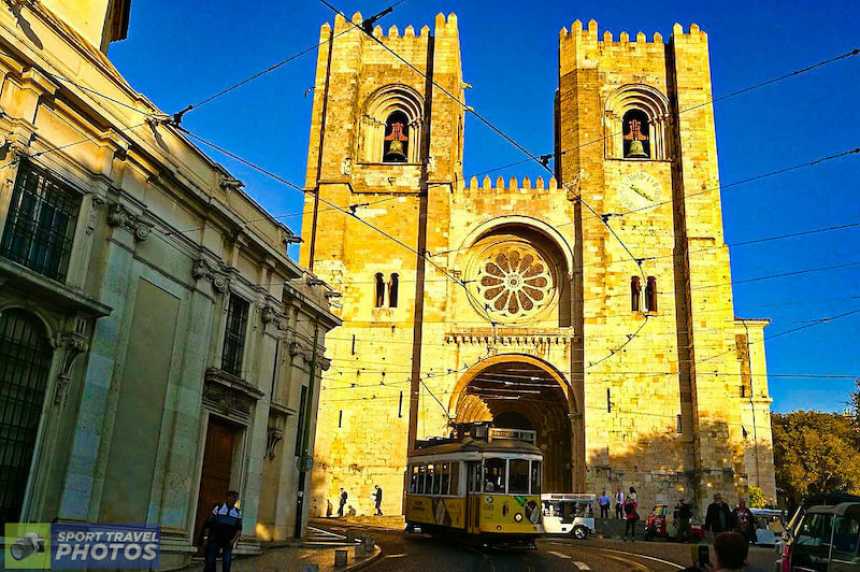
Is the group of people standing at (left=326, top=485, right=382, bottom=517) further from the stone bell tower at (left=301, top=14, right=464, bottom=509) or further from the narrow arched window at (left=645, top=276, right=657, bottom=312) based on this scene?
the narrow arched window at (left=645, top=276, right=657, bottom=312)

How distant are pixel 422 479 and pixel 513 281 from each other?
1327cm

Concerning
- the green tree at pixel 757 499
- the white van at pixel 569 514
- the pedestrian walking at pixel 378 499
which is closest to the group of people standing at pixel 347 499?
the pedestrian walking at pixel 378 499

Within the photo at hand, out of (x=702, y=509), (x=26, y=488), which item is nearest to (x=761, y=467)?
(x=702, y=509)

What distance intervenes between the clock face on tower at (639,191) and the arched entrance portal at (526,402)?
24.6 feet

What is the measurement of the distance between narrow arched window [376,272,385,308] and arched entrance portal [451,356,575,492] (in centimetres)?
457

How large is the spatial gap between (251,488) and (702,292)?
19455 millimetres

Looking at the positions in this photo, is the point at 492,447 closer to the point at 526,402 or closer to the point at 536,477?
the point at 536,477

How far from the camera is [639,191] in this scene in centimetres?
3019

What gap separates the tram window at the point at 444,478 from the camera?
55.9 ft

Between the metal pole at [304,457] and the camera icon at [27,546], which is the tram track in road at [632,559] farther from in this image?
the camera icon at [27,546]

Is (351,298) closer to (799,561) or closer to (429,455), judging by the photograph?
(429,455)

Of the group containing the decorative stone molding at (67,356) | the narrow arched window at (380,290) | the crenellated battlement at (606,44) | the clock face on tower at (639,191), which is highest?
the crenellated battlement at (606,44)

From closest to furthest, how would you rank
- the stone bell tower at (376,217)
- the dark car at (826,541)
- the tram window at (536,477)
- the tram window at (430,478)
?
1. the dark car at (826,541)
2. the tram window at (536,477)
3. the tram window at (430,478)
4. the stone bell tower at (376,217)

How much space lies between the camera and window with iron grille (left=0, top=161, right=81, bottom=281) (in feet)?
30.6
